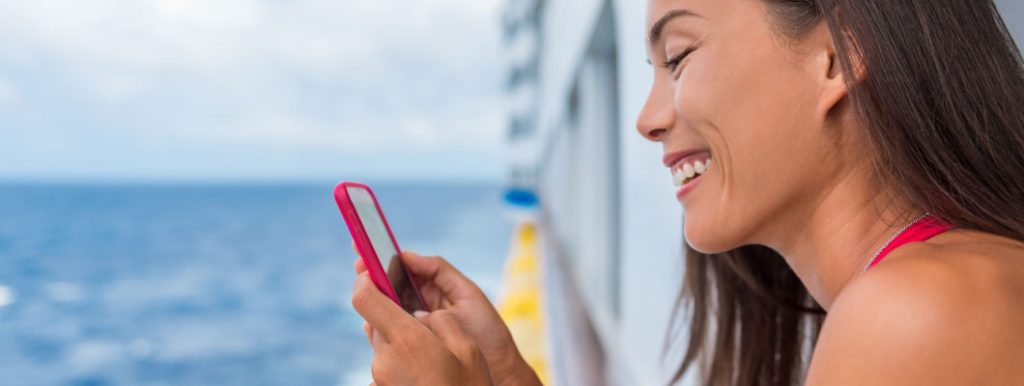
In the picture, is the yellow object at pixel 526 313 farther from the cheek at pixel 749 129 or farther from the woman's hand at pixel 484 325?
the cheek at pixel 749 129

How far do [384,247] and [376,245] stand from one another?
56mm

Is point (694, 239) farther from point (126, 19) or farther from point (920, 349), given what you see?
point (126, 19)

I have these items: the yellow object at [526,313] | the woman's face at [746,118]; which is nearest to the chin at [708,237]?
the woman's face at [746,118]

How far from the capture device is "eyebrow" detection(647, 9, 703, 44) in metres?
0.95

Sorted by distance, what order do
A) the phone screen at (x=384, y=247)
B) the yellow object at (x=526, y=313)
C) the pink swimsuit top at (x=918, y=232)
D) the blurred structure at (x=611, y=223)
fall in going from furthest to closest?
the yellow object at (x=526, y=313) → the blurred structure at (x=611, y=223) → the phone screen at (x=384, y=247) → the pink swimsuit top at (x=918, y=232)

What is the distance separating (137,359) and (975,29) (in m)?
17.8

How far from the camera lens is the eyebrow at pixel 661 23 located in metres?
0.95

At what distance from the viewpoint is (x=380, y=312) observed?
A: 937 millimetres

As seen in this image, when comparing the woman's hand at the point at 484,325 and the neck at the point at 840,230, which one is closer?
the neck at the point at 840,230

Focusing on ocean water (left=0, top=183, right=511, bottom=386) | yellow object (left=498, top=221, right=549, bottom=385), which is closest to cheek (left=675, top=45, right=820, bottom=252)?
ocean water (left=0, top=183, right=511, bottom=386)

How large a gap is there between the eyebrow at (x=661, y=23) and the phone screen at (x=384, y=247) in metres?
0.46

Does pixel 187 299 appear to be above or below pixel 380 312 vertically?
above

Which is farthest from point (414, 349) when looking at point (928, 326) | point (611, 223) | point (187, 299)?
point (187, 299)

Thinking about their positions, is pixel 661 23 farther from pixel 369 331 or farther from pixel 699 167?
pixel 369 331
